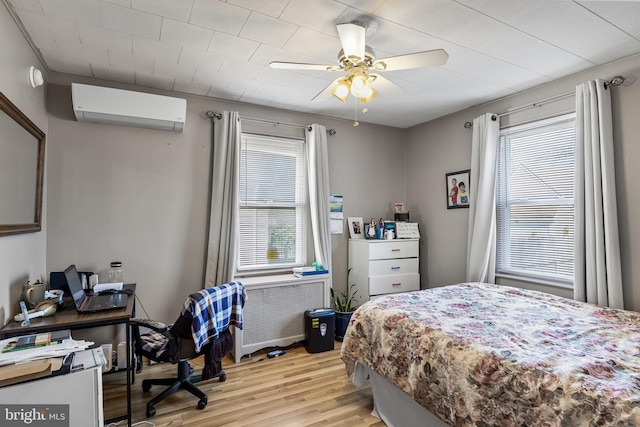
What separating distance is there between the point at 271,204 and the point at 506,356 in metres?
2.66

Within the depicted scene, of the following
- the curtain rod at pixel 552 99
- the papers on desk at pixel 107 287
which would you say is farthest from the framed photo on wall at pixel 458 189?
the papers on desk at pixel 107 287

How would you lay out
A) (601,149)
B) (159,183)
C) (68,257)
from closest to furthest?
(601,149), (68,257), (159,183)

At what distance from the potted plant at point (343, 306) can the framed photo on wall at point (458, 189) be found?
1.46 metres

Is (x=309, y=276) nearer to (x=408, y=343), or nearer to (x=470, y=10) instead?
(x=408, y=343)

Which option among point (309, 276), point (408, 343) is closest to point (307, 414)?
point (408, 343)

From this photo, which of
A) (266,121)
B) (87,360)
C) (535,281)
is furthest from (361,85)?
(535,281)

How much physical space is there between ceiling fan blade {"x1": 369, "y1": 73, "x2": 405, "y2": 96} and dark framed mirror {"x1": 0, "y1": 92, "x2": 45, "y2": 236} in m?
2.06

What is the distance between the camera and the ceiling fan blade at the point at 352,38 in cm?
177

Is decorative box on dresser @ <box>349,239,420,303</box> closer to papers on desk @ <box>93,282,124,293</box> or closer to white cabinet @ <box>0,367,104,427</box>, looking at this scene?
papers on desk @ <box>93,282,124,293</box>

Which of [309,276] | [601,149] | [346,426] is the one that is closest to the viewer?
[346,426]

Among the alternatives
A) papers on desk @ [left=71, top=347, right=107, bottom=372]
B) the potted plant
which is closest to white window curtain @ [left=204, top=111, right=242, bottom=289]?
the potted plant

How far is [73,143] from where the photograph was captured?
2.80 meters

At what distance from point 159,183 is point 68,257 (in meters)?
0.94

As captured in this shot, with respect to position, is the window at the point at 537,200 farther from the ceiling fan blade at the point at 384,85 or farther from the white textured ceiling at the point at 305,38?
the ceiling fan blade at the point at 384,85
